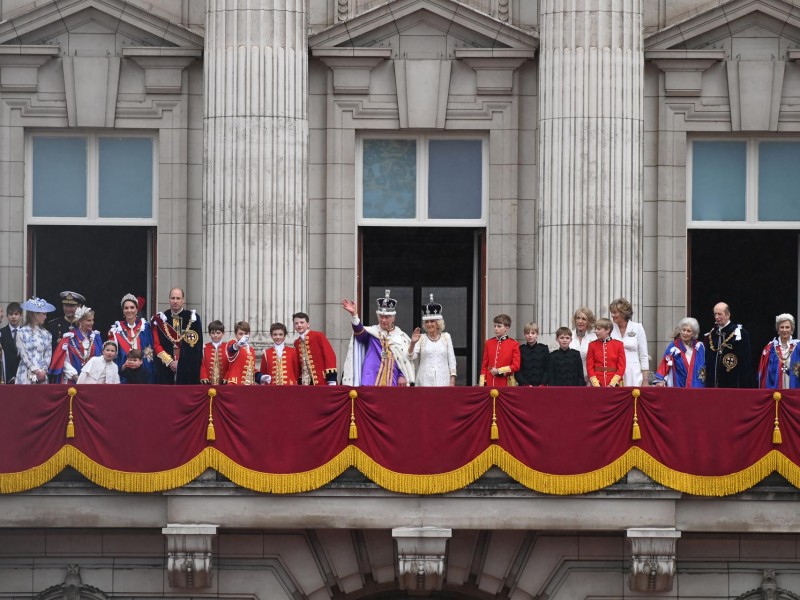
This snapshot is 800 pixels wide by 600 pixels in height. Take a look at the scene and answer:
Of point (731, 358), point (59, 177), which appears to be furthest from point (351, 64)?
point (731, 358)

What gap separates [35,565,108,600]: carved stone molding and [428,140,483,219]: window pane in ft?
30.8

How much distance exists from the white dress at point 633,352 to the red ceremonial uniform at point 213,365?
6.01 m

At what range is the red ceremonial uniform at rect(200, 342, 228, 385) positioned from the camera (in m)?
31.5

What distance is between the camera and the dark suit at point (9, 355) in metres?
31.4

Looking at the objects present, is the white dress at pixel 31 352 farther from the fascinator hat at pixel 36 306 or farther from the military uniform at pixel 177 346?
the military uniform at pixel 177 346

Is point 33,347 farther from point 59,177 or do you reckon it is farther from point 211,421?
point 59,177

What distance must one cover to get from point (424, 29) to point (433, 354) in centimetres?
730

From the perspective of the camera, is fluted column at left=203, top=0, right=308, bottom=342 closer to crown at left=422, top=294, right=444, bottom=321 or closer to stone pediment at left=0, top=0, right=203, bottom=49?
stone pediment at left=0, top=0, right=203, bottom=49

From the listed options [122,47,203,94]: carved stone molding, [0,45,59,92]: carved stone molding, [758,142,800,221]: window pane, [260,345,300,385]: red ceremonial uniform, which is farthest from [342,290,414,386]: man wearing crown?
[0,45,59,92]: carved stone molding

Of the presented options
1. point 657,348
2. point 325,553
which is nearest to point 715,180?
point 657,348

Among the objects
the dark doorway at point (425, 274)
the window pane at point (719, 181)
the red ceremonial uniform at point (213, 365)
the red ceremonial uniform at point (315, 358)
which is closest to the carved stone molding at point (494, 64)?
the dark doorway at point (425, 274)

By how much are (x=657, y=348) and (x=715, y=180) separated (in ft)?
10.6

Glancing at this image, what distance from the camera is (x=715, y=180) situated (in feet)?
119

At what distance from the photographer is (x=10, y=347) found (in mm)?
31516
